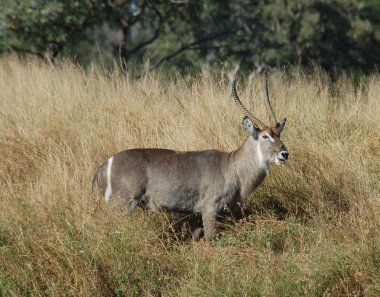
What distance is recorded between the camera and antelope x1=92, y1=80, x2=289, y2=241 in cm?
585

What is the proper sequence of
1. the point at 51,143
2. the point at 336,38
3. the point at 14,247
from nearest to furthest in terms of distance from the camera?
1. the point at 14,247
2. the point at 51,143
3. the point at 336,38

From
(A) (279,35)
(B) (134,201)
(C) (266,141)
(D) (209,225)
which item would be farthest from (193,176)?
(A) (279,35)

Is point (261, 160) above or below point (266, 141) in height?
below

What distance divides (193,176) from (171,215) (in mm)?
517

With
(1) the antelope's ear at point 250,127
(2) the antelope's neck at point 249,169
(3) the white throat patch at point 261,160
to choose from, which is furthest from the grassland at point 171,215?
(1) the antelope's ear at point 250,127

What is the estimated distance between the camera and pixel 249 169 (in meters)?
6.13

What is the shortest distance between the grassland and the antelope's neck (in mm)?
268

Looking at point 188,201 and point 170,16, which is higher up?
point 170,16

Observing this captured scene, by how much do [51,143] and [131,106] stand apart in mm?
1233

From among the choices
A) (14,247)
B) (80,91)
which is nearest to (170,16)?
(80,91)

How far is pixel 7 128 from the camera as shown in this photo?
7.73m

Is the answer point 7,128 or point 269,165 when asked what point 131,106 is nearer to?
point 7,128

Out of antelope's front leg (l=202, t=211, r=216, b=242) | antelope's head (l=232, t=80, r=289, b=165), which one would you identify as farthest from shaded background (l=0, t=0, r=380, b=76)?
antelope's front leg (l=202, t=211, r=216, b=242)

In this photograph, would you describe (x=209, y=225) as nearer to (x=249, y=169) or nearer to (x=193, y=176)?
(x=193, y=176)
